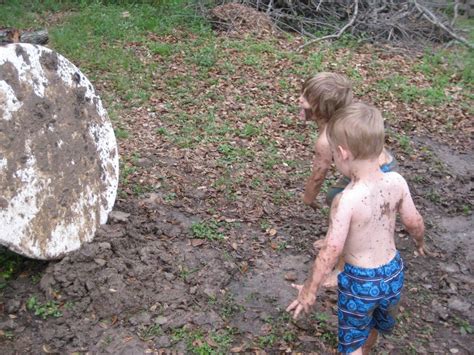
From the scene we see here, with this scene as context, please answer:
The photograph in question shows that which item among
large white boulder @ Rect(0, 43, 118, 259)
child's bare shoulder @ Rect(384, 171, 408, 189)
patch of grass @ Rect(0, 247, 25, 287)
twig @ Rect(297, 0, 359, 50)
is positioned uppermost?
child's bare shoulder @ Rect(384, 171, 408, 189)

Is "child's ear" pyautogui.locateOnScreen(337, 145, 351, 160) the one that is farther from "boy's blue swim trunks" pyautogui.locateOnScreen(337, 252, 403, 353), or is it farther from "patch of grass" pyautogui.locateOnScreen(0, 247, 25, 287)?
"patch of grass" pyautogui.locateOnScreen(0, 247, 25, 287)

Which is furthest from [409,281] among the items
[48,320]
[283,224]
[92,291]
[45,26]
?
[45,26]

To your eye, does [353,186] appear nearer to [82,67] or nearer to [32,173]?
[32,173]

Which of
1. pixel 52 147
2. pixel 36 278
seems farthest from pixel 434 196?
pixel 36 278

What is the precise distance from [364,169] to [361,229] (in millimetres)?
272

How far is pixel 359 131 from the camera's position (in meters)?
2.36

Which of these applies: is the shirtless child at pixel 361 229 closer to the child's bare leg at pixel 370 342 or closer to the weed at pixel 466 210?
the child's bare leg at pixel 370 342

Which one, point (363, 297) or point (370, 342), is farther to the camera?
point (370, 342)

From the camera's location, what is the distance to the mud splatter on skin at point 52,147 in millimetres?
3088

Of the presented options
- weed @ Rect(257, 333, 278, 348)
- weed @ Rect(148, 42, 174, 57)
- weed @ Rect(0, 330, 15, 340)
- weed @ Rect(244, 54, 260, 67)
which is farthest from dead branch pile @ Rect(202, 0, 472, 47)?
weed @ Rect(0, 330, 15, 340)

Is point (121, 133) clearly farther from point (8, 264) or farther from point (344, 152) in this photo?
point (344, 152)

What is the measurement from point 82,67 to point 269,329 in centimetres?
486

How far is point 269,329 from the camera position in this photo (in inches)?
127

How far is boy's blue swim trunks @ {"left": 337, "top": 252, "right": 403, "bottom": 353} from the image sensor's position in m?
2.54
